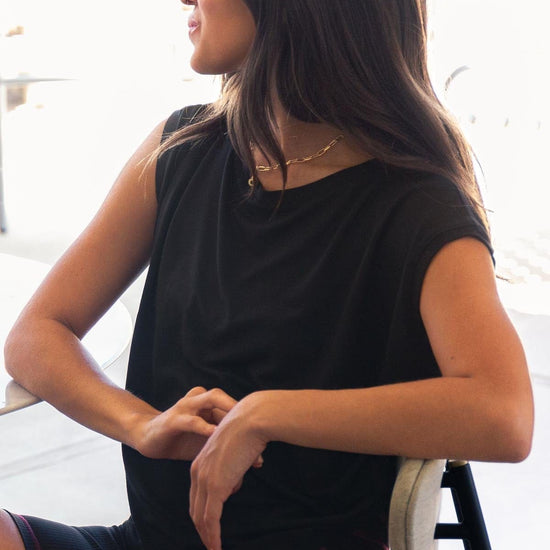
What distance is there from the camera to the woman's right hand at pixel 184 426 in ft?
3.29

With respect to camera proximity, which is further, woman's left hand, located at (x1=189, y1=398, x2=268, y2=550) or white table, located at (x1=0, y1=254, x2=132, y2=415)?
white table, located at (x1=0, y1=254, x2=132, y2=415)

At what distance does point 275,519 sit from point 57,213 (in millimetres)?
3785

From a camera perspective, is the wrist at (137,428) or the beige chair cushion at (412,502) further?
the wrist at (137,428)

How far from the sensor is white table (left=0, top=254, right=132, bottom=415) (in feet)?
3.68

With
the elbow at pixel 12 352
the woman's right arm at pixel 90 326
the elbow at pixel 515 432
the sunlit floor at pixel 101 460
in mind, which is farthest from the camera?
the sunlit floor at pixel 101 460

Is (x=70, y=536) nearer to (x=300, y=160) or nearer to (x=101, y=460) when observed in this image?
(x=300, y=160)

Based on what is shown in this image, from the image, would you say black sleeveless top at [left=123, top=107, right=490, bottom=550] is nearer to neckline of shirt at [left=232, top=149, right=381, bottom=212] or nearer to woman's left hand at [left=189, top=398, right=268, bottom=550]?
neckline of shirt at [left=232, top=149, right=381, bottom=212]

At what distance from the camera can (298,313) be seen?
1103 mm

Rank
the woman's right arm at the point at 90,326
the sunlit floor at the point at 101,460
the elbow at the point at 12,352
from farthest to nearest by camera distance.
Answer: the sunlit floor at the point at 101,460 < the elbow at the point at 12,352 < the woman's right arm at the point at 90,326

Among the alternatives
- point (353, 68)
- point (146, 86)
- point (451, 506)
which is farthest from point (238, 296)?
point (146, 86)

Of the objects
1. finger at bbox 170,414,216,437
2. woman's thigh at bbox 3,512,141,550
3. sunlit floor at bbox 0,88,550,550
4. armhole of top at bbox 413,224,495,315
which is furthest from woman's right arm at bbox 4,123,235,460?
sunlit floor at bbox 0,88,550,550

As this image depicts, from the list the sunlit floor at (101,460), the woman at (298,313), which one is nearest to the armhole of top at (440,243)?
the woman at (298,313)

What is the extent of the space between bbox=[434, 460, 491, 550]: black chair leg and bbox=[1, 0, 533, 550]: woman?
0.35ft

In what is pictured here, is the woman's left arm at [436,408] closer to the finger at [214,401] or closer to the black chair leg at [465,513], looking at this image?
the finger at [214,401]
